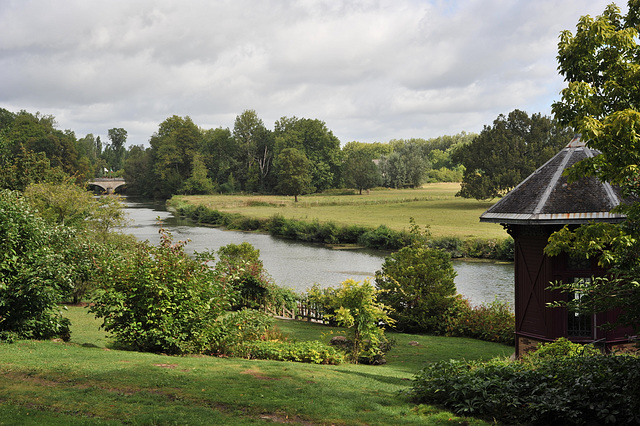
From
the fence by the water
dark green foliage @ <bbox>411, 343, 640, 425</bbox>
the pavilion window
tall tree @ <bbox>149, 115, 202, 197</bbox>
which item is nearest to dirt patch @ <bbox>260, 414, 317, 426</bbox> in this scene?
dark green foliage @ <bbox>411, 343, 640, 425</bbox>

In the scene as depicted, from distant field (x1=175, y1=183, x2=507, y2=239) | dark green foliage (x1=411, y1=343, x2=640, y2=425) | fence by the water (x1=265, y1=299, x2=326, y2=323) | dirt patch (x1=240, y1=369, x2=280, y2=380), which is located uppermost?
distant field (x1=175, y1=183, x2=507, y2=239)

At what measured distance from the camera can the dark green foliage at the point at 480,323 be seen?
18078 millimetres

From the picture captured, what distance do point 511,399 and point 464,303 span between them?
42.4 feet

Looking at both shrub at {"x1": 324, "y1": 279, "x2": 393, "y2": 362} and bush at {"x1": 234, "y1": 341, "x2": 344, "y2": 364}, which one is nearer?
bush at {"x1": 234, "y1": 341, "x2": 344, "y2": 364}

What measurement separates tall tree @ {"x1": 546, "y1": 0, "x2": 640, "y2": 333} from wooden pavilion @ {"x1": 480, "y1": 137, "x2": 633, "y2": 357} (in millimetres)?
5012

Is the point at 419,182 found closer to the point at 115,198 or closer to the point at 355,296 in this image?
the point at 115,198

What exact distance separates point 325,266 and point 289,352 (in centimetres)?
2326

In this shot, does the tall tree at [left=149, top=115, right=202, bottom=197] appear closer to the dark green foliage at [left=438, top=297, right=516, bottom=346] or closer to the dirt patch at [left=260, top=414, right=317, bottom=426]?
the dark green foliage at [left=438, top=297, right=516, bottom=346]

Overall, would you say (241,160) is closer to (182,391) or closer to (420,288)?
(420,288)

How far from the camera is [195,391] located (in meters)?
8.17

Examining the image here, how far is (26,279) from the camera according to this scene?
35.3 ft

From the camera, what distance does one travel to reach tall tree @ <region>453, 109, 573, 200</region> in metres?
67.0

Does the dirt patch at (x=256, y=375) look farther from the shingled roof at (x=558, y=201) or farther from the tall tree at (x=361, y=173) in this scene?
the tall tree at (x=361, y=173)

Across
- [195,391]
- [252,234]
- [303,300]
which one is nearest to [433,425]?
[195,391]
